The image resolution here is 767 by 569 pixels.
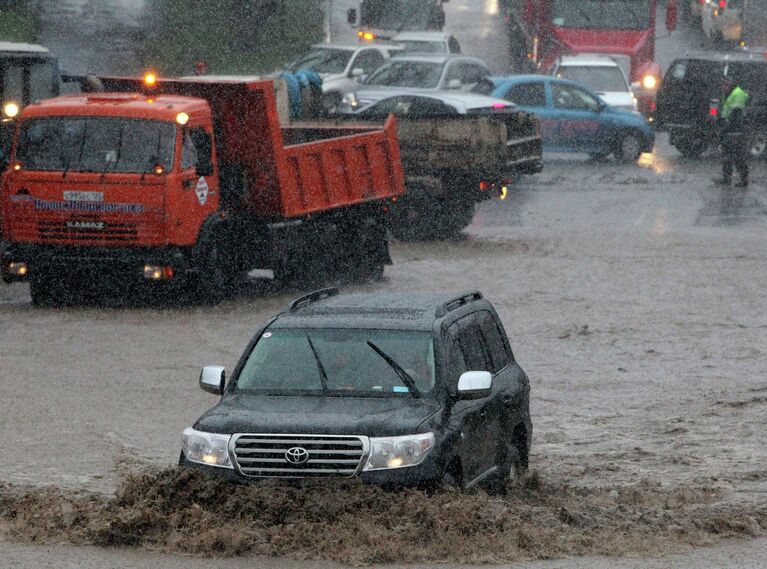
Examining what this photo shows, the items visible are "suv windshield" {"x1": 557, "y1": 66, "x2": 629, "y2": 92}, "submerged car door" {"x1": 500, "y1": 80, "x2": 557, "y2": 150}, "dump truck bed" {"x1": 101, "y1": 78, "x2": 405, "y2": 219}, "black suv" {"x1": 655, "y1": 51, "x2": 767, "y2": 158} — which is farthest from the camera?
"suv windshield" {"x1": 557, "y1": 66, "x2": 629, "y2": 92}

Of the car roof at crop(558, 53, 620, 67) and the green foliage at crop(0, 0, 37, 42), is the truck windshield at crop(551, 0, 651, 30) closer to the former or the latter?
the car roof at crop(558, 53, 620, 67)

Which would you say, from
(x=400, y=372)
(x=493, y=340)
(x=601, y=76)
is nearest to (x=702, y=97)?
(x=601, y=76)

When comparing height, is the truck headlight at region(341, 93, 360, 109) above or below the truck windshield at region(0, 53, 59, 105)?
below

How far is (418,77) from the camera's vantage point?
3394 centimetres

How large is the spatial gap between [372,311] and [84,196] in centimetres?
869

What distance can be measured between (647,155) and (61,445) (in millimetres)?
27599

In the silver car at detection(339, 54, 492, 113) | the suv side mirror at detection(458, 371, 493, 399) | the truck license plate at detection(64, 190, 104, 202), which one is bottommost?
the silver car at detection(339, 54, 492, 113)

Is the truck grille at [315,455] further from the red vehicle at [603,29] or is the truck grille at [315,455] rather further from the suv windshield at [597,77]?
the red vehicle at [603,29]

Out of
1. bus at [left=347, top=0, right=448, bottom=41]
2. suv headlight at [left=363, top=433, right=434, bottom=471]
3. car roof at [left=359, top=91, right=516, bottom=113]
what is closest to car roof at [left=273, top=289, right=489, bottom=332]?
suv headlight at [left=363, top=433, right=434, bottom=471]

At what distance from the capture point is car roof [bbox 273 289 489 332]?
9305 mm

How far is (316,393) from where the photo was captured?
8891mm

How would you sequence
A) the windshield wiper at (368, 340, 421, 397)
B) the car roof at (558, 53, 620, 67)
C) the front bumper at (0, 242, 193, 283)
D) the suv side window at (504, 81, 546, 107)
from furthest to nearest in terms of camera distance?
the car roof at (558, 53, 620, 67) → the suv side window at (504, 81, 546, 107) → the front bumper at (0, 242, 193, 283) → the windshield wiper at (368, 340, 421, 397)

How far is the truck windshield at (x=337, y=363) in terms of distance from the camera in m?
8.94

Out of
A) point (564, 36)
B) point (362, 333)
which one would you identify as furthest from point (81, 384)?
point (564, 36)
